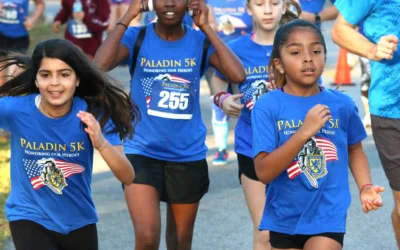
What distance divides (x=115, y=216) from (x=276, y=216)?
3742mm

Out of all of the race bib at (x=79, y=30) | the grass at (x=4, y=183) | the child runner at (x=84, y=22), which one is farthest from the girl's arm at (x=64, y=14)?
the grass at (x=4, y=183)

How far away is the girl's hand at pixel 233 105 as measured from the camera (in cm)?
662

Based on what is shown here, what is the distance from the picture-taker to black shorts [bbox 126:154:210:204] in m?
6.64

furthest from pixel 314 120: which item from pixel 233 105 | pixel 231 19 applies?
pixel 231 19

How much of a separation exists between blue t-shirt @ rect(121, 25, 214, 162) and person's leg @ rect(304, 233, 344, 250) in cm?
150

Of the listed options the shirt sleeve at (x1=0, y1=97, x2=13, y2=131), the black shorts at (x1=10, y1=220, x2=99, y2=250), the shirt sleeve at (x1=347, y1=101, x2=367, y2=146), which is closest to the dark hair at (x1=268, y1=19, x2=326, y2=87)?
the shirt sleeve at (x1=347, y1=101, x2=367, y2=146)

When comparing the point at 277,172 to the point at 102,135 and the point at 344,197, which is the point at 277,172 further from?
the point at 102,135

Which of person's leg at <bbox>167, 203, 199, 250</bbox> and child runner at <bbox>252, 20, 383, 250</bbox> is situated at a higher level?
child runner at <bbox>252, 20, 383, 250</bbox>

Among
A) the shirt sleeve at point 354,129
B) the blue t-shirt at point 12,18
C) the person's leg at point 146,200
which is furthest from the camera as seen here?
the blue t-shirt at point 12,18

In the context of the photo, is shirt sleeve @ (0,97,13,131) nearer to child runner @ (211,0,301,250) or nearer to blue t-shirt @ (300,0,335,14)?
child runner @ (211,0,301,250)

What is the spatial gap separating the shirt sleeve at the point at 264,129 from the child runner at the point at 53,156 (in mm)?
651

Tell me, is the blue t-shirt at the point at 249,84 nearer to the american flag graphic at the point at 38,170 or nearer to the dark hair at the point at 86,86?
the dark hair at the point at 86,86

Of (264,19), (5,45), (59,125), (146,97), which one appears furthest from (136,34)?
(5,45)

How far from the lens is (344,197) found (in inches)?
217
